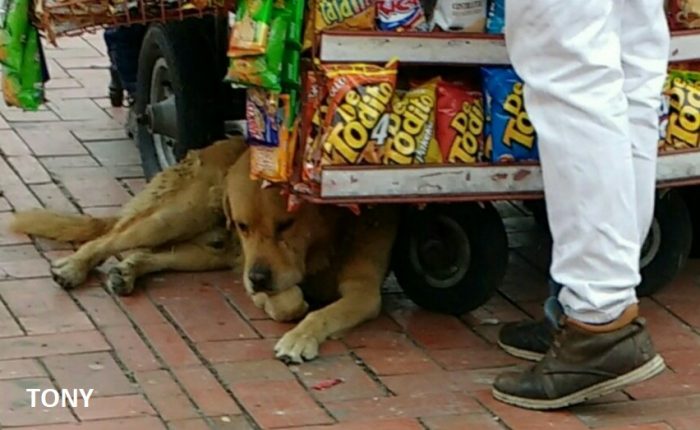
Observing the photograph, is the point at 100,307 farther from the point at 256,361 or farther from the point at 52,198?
the point at 52,198

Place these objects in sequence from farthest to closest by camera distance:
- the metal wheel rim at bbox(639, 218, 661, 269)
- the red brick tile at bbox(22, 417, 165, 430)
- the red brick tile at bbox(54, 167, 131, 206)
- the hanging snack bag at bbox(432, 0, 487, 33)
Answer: the red brick tile at bbox(54, 167, 131, 206) < the metal wheel rim at bbox(639, 218, 661, 269) < the hanging snack bag at bbox(432, 0, 487, 33) < the red brick tile at bbox(22, 417, 165, 430)

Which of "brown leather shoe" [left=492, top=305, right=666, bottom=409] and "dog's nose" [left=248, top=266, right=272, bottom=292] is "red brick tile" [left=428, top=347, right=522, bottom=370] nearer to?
"brown leather shoe" [left=492, top=305, right=666, bottom=409]

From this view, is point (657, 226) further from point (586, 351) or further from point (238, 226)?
point (238, 226)

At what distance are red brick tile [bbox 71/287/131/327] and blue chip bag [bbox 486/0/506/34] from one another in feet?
4.40

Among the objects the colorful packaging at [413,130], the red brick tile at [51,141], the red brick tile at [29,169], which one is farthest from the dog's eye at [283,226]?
the red brick tile at [51,141]

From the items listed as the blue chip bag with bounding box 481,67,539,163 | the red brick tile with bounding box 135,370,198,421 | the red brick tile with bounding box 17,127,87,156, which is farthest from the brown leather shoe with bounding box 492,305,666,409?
the red brick tile with bounding box 17,127,87,156

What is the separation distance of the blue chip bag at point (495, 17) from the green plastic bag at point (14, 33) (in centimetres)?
130

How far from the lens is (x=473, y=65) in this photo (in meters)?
4.31

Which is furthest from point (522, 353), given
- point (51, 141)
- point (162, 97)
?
point (51, 141)

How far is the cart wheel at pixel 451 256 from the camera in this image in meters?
4.60

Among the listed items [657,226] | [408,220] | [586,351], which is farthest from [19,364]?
[657,226]

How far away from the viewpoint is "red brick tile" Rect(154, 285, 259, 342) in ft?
15.0

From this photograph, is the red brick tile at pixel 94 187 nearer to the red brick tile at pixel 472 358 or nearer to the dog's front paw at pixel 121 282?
the dog's front paw at pixel 121 282

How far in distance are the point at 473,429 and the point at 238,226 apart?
3.47ft
